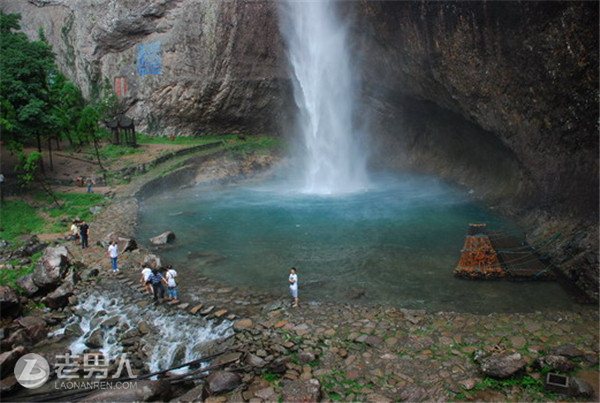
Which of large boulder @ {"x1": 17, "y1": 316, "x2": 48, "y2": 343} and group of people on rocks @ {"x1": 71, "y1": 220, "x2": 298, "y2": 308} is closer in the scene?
large boulder @ {"x1": 17, "y1": 316, "x2": 48, "y2": 343}

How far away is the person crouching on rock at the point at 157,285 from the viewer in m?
13.9

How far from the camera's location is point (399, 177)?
32.2m

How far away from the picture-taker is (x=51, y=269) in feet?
50.6

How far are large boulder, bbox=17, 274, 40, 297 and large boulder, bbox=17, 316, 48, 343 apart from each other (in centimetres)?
173

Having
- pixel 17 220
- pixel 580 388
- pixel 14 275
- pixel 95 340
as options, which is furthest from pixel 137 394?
pixel 17 220

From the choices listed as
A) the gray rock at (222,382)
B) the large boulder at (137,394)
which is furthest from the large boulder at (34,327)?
the gray rock at (222,382)

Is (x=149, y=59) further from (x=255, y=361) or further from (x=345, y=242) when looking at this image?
(x=255, y=361)

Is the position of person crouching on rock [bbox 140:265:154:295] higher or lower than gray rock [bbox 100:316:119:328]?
higher

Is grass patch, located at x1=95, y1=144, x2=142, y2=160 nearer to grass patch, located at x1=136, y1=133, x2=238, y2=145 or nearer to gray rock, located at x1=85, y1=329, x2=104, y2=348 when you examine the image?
grass patch, located at x1=136, y1=133, x2=238, y2=145

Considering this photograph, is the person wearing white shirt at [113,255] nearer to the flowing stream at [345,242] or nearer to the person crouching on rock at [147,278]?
the person crouching on rock at [147,278]

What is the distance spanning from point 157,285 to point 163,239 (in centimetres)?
563

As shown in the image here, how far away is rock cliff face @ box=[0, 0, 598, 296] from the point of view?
17000 mm

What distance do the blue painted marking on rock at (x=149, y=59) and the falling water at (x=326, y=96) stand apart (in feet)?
40.8

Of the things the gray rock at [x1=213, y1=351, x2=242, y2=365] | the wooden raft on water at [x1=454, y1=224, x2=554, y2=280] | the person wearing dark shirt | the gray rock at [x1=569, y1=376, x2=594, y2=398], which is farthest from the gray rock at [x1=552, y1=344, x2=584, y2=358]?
the person wearing dark shirt
